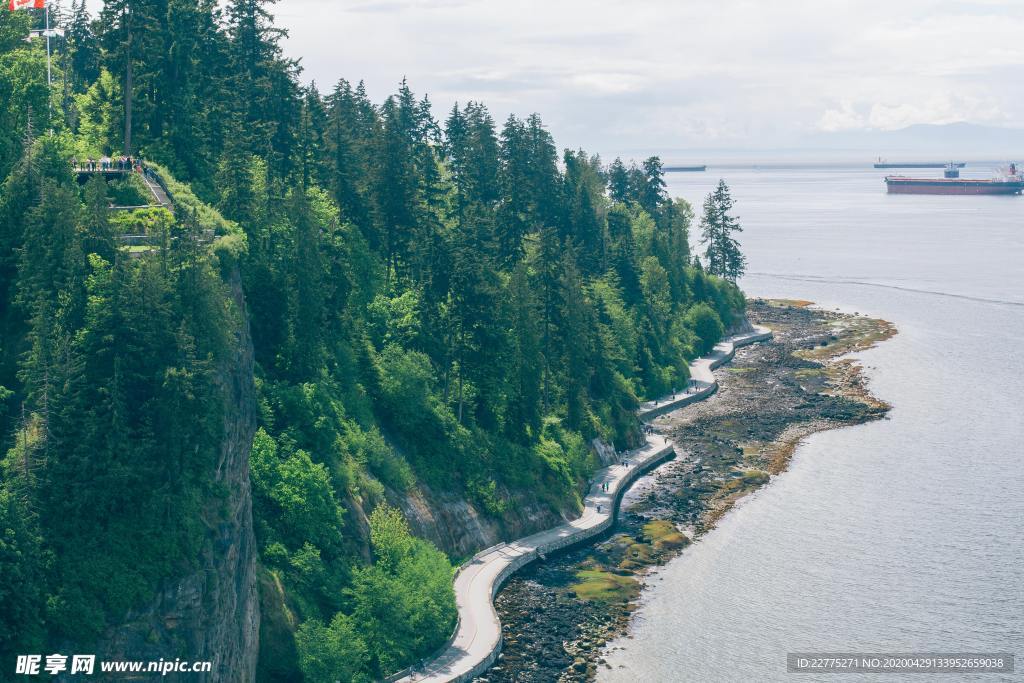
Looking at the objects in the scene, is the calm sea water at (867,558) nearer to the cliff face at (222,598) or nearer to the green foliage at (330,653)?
the green foliage at (330,653)

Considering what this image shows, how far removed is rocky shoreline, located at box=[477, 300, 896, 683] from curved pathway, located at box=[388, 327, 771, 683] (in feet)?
3.33

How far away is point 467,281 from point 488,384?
809 centimetres

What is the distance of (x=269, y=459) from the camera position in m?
57.4

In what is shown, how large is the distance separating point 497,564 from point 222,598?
2597 cm

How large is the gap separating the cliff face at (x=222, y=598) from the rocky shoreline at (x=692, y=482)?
1540 centimetres

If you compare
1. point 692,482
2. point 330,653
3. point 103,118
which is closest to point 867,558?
point 692,482

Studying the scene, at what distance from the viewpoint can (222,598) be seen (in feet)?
150

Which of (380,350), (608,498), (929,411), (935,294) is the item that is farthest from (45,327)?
(935,294)

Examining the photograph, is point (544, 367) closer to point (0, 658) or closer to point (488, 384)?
point (488, 384)

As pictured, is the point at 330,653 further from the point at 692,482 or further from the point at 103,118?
the point at 692,482

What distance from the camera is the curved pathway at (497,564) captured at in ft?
183

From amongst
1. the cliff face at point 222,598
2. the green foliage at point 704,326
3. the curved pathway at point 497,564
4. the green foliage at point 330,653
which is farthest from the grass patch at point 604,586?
the green foliage at point 704,326

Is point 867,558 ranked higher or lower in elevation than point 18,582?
lower

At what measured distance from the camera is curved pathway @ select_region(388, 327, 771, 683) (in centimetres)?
5588
